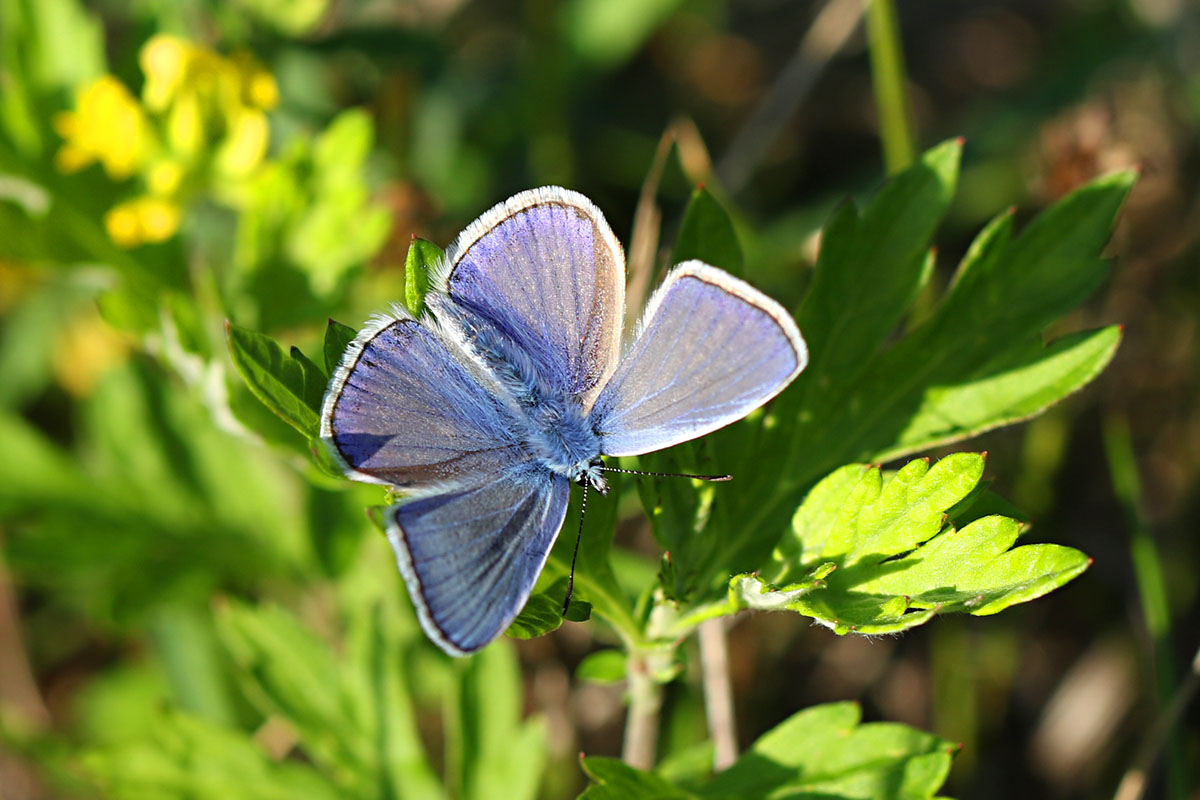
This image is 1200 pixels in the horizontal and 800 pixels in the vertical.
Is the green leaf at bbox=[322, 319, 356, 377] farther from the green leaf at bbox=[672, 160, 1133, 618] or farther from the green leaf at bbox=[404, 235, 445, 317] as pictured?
the green leaf at bbox=[672, 160, 1133, 618]

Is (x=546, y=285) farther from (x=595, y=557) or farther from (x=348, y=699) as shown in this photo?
(x=348, y=699)

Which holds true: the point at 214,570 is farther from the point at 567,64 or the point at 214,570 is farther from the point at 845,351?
the point at 567,64

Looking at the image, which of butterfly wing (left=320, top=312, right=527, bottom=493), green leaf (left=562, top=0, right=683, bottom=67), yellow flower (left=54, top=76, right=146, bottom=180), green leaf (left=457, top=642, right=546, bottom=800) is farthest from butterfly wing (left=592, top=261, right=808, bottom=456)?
green leaf (left=562, top=0, right=683, bottom=67)

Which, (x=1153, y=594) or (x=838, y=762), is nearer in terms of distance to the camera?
(x=838, y=762)

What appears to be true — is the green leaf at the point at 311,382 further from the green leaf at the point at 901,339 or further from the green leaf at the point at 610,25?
the green leaf at the point at 610,25

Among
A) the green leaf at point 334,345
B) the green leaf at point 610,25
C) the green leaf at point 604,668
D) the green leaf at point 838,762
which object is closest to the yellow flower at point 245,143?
the green leaf at point 334,345

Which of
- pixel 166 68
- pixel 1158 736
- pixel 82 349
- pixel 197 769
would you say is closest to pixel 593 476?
pixel 197 769

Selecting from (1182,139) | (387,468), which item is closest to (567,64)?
(1182,139)
